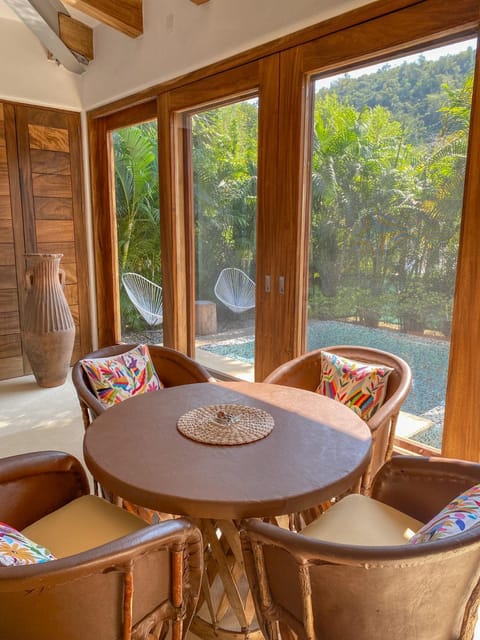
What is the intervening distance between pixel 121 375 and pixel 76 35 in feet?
10.8

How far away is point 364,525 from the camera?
1366mm

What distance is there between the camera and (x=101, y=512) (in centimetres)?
146

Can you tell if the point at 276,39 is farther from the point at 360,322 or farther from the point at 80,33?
the point at 80,33

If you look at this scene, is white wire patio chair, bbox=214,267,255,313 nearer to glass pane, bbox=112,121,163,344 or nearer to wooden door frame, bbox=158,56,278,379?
wooden door frame, bbox=158,56,278,379

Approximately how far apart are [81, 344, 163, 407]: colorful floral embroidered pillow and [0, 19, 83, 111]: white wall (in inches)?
117

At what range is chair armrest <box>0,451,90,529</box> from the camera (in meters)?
1.40

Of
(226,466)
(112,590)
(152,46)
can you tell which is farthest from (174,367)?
(152,46)

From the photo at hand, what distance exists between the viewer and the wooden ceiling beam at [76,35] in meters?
3.87

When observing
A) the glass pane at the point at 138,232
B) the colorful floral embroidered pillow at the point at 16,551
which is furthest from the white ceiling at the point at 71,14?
the colorful floral embroidered pillow at the point at 16,551

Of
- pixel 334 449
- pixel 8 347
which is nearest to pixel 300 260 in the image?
pixel 334 449

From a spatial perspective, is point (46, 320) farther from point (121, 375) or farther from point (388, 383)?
point (388, 383)

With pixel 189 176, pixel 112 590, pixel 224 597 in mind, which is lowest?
pixel 224 597

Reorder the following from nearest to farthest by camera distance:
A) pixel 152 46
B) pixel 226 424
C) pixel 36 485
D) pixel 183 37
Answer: pixel 36 485 < pixel 226 424 < pixel 183 37 < pixel 152 46

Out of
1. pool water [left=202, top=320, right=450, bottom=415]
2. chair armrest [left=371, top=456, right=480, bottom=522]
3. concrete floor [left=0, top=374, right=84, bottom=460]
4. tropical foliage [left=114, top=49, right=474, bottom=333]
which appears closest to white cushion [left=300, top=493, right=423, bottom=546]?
chair armrest [left=371, top=456, right=480, bottom=522]
